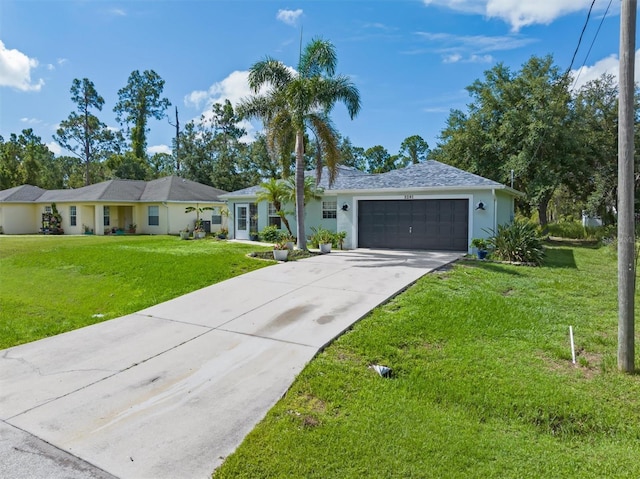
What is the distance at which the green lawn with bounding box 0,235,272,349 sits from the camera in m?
7.68

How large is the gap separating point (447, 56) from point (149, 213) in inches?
845

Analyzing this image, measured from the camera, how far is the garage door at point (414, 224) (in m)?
14.9

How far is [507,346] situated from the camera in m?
5.46

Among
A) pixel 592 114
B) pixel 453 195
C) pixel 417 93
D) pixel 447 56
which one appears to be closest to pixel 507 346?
pixel 453 195

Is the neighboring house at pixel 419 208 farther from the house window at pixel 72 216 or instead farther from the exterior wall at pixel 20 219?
the exterior wall at pixel 20 219

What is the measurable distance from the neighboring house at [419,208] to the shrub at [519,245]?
1.43 metres

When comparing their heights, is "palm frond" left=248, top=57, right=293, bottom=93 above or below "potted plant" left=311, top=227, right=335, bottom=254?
above

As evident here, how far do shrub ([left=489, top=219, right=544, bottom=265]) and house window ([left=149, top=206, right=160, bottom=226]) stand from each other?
22166 mm

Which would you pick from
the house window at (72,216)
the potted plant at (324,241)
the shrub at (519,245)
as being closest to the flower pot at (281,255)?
the potted plant at (324,241)

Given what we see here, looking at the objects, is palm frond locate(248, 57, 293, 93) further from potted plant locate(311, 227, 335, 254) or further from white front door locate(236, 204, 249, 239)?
white front door locate(236, 204, 249, 239)

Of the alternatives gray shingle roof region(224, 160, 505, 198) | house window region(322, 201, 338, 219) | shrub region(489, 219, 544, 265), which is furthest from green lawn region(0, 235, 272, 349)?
shrub region(489, 219, 544, 265)

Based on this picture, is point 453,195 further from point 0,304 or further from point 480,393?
point 0,304

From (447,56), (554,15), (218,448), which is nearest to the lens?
(218,448)

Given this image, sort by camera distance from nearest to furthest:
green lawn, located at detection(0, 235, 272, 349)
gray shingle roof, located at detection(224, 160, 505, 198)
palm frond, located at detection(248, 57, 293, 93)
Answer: green lawn, located at detection(0, 235, 272, 349), palm frond, located at detection(248, 57, 293, 93), gray shingle roof, located at detection(224, 160, 505, 198)
